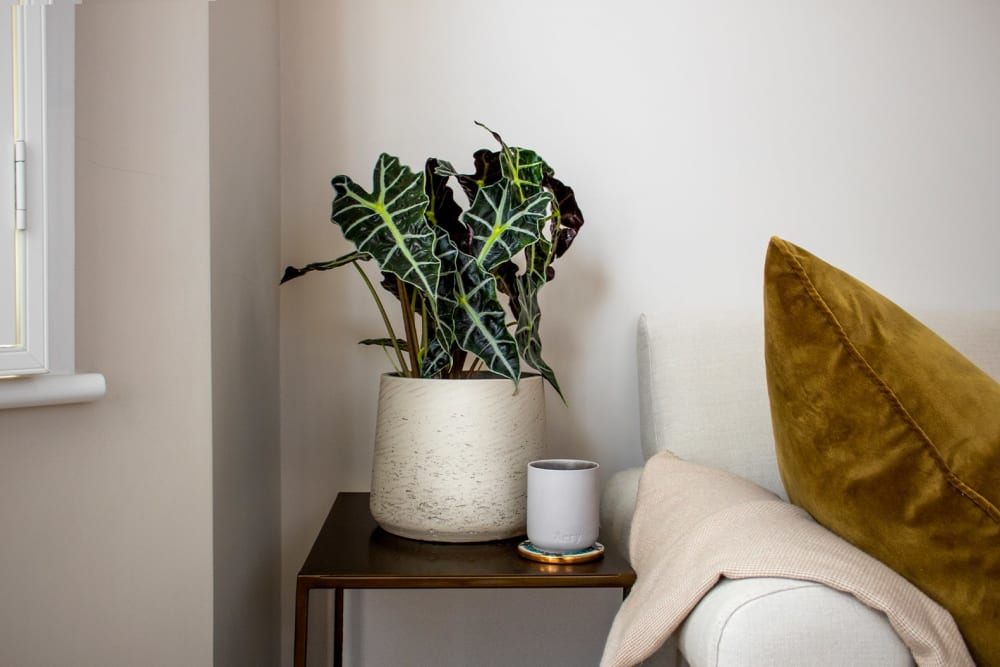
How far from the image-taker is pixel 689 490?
1.01 m

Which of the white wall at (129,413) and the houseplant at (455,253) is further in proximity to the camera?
the houseplant at (455,253)

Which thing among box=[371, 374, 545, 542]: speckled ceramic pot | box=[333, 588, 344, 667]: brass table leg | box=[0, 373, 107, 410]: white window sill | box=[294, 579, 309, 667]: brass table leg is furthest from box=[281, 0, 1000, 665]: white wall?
box=[0, 373, 107, 410]: white window sill

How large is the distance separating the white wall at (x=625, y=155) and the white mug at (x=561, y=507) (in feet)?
1.50

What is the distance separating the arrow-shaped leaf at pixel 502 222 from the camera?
108 centimetres

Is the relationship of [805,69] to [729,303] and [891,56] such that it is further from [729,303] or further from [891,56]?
[729,303]

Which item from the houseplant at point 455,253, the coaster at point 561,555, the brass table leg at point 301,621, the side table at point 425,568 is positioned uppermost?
the houseplant at point 455,253

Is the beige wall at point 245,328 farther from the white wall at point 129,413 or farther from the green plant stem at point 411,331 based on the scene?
the green plant stem at point 411,331

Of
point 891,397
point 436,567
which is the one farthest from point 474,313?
point 891,397

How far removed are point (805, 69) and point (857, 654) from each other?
1144 millimetres

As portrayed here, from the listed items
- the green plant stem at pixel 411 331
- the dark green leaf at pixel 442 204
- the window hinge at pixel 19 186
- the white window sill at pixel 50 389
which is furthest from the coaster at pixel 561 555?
the window hinge at pixel 19 186

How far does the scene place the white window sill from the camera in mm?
794

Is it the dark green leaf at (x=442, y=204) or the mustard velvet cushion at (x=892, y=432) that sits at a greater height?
the dark green leaf at (x=442, y=204)

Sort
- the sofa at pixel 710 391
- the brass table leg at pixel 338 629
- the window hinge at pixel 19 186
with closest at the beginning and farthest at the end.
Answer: the window hinge at pixel 19 186, the sofa at pixel 710 391, the brass table leg at pixel 338 629

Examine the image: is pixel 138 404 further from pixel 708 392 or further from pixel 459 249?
pixel 708 392
